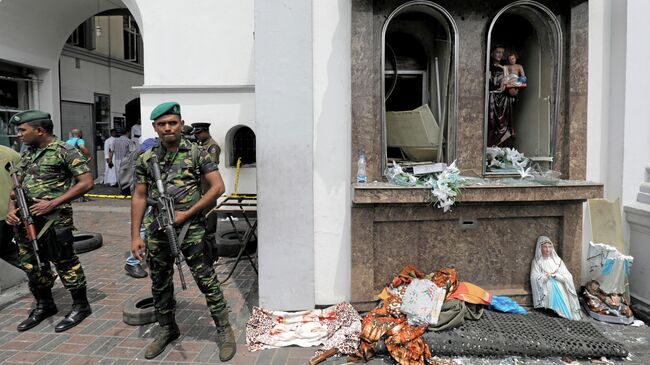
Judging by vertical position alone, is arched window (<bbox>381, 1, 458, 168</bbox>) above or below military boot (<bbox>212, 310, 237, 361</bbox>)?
above

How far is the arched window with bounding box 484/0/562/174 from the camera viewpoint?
180 inches

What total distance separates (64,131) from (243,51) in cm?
770

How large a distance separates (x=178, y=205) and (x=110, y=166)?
1150 cm

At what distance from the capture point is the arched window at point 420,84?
4.55m

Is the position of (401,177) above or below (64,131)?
below

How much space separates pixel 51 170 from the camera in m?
4.04

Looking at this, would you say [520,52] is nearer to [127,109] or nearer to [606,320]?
[606,320]

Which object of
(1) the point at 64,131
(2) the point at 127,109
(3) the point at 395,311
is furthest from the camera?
(2) the point at 127,109

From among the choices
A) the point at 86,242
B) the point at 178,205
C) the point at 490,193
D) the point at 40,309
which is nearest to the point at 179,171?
the point at 178,205

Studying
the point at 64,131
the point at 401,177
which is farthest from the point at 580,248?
the point at 64,131

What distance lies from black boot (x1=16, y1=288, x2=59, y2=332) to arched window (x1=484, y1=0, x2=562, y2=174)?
4.91 meters

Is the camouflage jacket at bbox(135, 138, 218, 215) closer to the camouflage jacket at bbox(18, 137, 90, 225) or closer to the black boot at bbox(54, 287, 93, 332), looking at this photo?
the camouflage jacket at bbox(18, 137, 90, 225)

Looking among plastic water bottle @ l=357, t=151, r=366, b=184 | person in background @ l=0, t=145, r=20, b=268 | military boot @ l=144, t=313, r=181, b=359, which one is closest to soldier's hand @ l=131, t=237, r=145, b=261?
military boot @ l=144, t=313, r=181, b=359

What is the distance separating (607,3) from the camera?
14.7 feet
